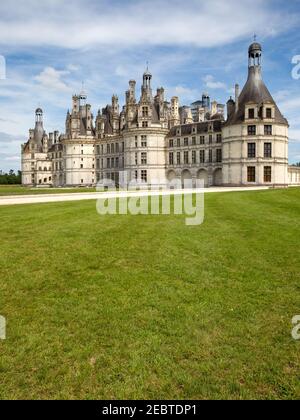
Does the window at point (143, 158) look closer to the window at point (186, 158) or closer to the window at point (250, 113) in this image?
the window at point (186, 158)

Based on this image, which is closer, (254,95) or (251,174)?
(254,95)

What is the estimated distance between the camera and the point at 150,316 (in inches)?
227

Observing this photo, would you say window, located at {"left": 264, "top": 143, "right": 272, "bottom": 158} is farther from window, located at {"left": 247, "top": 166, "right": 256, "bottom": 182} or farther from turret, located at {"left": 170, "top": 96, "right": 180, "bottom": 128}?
turret, located at {"left": 170, "top": 96, "right": 180, "bottom": 128}

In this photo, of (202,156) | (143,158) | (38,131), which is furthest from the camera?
(38,131)

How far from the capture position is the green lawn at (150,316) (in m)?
4.25

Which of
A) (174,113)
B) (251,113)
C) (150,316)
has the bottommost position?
(150,316)

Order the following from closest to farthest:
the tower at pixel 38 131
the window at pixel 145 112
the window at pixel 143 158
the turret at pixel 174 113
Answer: the window at pixel 145 112 → the window at pixel 143 158 → the turret at pixel 174 113 → the tower at pixel 38 131

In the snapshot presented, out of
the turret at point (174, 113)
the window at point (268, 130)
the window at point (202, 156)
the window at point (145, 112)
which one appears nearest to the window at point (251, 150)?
the window at point (268, 130)

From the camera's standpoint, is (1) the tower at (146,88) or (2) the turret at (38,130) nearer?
(1) the tower at (146,88)

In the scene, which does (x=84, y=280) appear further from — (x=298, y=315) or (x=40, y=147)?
(x=40, y=147)

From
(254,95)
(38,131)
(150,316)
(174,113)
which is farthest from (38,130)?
(150,316)

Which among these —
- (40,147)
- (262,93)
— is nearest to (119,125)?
(262,93)

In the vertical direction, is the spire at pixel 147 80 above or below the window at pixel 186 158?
above

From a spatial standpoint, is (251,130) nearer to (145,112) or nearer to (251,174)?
(251,174)
